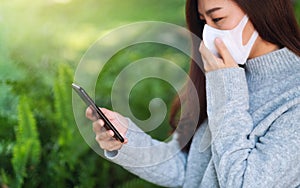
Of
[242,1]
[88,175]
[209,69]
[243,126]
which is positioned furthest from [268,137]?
[88,175]

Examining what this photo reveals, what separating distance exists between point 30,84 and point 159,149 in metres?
0.93

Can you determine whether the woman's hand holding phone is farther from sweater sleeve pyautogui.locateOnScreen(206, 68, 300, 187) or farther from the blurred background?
the blurred background

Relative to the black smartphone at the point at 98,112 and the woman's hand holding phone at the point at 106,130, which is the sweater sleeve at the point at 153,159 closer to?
the woman's hand holding phone at the point at 106,130

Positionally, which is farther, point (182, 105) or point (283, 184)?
point (182, 105)

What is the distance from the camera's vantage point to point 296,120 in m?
1.59

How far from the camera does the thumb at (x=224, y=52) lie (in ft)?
5.47

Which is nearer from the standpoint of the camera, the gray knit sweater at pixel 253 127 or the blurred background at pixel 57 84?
the gray knit sweater at pixel 253 127

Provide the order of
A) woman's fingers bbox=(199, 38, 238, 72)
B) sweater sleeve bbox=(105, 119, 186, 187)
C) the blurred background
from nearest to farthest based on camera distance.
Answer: woman's fingers bbox=(199, 38, 238, 72) < sweater sleeve bbox=(105, 119, 186, 187) < the blurred background

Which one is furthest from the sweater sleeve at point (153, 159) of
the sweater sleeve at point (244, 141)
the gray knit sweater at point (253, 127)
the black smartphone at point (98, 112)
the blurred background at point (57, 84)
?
the blurred background at point (57, 84)

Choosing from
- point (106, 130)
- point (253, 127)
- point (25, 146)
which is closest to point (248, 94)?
point (253, 127)

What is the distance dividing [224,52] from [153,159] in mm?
437

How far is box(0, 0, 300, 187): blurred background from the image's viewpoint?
2.47 metres

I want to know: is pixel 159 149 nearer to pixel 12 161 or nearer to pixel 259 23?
pixel 259 23

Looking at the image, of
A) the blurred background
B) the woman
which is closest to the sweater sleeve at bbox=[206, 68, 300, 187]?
the woman
